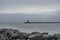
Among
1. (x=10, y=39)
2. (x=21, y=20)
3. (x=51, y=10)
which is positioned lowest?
(x=10, y=39)

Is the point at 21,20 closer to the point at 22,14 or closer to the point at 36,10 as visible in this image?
the point at 22,14

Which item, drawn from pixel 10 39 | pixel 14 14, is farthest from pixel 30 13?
pixel 10 39

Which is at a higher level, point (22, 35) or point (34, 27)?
point (34, 27)

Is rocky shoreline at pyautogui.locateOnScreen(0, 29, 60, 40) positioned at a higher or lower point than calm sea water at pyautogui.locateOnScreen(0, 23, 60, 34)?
lower

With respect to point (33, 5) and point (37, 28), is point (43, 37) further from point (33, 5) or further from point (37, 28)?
point (33, 5)

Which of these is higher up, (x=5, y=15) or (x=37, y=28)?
(x=5, y=15)

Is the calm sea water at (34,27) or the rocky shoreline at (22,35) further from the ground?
the calm sea water at (34,27)
